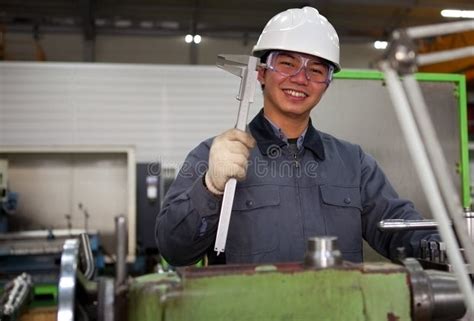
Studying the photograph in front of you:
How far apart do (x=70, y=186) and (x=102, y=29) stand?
5.91ft

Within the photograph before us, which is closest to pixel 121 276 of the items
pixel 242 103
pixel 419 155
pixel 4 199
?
pixel 419 155

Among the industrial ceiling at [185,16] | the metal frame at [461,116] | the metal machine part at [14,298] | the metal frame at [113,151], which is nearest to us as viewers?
the metal machine part at [14,298]

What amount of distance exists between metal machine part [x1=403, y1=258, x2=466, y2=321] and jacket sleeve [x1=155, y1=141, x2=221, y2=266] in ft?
1.43

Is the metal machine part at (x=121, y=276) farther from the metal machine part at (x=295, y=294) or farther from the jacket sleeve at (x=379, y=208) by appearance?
the jacket sleeve at (x=379, y=208)

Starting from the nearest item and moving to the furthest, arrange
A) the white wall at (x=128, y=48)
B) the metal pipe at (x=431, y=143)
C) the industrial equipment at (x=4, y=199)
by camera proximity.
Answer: the metal pipe at (x=431, y=143) < the industrial equipment at (x=4, y=199) < the white wall at (x=128, y=48)

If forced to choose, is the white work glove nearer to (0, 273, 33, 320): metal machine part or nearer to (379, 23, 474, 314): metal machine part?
(379, 23, 474, 314): metal machine part

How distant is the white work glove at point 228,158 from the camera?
2.80 feet

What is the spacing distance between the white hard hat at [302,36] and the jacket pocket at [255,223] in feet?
1.15

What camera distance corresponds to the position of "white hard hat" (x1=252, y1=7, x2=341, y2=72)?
3.65 ft

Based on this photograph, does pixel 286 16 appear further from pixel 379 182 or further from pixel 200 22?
pixel 200 22

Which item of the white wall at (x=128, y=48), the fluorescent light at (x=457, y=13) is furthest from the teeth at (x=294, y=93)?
the white wall at (x=128, y=48)

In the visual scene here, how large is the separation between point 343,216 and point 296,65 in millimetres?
396

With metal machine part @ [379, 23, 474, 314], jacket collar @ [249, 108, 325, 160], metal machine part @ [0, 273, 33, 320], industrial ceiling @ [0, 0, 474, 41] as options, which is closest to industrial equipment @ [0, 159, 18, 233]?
metal machine part @ [0, 273, 33, 320]

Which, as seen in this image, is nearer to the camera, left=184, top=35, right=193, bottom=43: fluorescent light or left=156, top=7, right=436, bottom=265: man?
left=156, top=7, right=436, bottom=265: man
